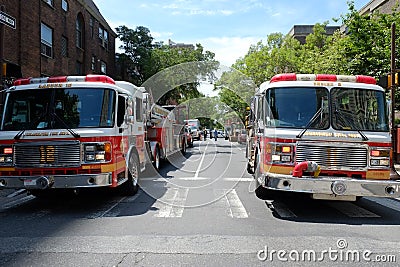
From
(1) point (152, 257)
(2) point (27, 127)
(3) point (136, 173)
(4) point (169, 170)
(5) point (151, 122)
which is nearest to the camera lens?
(1) point (152, 257)

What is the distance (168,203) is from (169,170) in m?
6.88

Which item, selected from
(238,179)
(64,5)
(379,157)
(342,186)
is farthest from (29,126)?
(64,5)

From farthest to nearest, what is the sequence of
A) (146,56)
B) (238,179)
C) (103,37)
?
(146,56) < (103,37) < (238,179)

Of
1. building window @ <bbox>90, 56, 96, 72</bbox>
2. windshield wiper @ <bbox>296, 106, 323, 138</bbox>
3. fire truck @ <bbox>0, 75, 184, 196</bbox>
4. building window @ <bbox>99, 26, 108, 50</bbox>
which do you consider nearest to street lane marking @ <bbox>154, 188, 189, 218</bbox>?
fire truck @ <bbox>0, 75, 184, 196</bbox>

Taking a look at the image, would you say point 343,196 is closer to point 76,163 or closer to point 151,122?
point 76,163

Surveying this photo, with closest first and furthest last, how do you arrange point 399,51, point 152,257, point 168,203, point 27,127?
1. point 152,257
2. point 27,127
3. point 168,203
4. point 399,51

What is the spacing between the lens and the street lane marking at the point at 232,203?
7859mm

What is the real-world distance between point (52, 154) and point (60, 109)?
39.4 inches

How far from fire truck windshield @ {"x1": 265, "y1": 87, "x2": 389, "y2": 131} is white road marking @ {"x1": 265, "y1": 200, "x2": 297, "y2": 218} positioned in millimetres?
1736

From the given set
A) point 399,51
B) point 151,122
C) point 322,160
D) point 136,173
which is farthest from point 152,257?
point 399,51

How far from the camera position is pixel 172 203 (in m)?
9.00

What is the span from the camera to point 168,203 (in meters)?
9.00

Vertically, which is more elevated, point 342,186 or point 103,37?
Result: point 103,37

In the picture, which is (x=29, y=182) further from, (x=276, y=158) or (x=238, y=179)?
(x=238, y=179)
